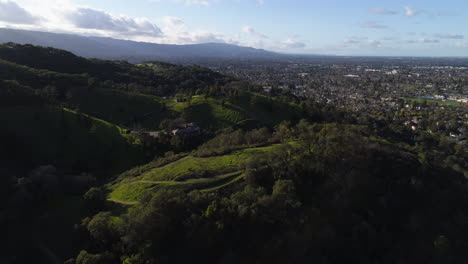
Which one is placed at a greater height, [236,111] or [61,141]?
[236,111]

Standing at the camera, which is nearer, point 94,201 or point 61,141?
point 94,201

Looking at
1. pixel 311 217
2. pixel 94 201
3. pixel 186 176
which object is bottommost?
pixel 94 201

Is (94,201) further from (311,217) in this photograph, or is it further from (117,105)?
(117,105)

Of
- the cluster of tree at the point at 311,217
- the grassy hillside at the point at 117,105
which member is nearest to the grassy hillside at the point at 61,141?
the grassy hillside at the point at 117,105

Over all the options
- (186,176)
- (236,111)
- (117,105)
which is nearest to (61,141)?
(117,105)

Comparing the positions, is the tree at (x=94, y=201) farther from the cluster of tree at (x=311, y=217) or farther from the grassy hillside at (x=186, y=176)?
the cluster of tree at (x=311, y=217)

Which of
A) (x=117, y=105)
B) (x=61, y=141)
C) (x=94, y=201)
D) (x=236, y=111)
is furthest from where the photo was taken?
(x=236, y=111)

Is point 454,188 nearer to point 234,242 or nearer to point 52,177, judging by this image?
point 234,242

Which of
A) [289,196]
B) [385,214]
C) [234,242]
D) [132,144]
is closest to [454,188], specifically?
[385,214]
